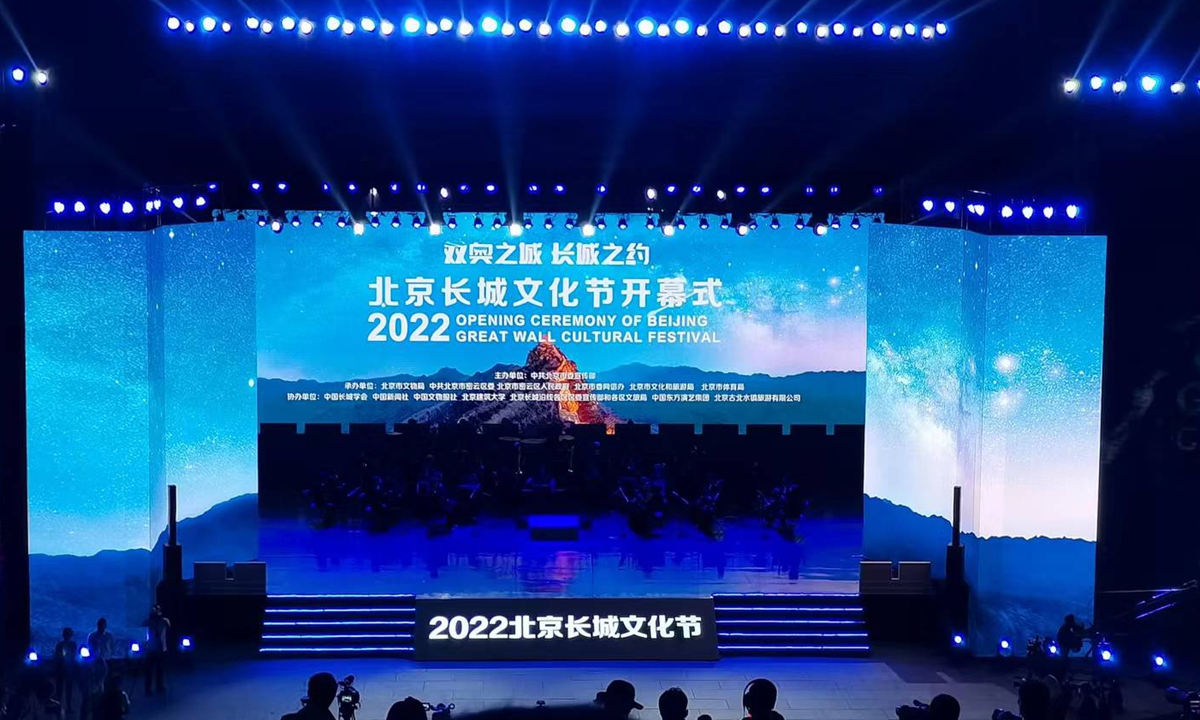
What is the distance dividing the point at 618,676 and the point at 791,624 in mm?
1851

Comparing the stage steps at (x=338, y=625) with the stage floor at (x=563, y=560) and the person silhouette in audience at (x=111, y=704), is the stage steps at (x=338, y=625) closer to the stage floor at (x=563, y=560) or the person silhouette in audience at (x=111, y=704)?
the stage floor at (x=563, y=560)

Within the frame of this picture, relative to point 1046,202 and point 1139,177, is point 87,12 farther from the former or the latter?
point 1139,177

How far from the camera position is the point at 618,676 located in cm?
874

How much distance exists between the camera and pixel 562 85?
391 inches

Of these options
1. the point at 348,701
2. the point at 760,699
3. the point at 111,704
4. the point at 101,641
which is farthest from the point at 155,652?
the point at 760,699

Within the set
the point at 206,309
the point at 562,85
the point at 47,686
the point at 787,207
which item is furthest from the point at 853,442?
the point at 47,686

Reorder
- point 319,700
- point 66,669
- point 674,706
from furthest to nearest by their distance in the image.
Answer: point 66,669 < point 319,700 < point 674,706

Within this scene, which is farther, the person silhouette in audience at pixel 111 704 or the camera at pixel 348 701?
the camera at pixel 348 701

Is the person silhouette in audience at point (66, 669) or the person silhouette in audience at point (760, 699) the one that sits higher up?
the person silhouette in audience at point (760, 699)

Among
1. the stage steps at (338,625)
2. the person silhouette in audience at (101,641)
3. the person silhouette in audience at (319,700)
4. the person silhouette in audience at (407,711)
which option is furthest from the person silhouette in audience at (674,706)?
the person silhouette in audience at (101,641)

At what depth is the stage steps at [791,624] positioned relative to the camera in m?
9.52

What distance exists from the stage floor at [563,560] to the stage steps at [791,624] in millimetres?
179

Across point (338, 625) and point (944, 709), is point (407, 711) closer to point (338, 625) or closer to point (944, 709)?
point (944, 709)

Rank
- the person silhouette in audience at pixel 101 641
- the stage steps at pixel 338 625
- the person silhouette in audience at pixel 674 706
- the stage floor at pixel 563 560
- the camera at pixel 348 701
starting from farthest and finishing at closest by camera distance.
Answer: the stage floor at pixel 563 560 → the stage steps at pixel 338 625 → the person silhouette in audience at pixel 101 641 → the camera at pixel 348 701 → the person silhouette in audience at pixel 674 706
